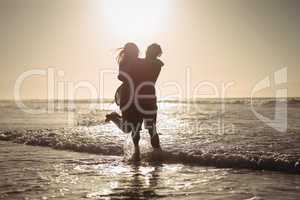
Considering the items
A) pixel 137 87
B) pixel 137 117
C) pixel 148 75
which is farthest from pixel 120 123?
pixel 148 75

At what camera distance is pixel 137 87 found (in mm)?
9648

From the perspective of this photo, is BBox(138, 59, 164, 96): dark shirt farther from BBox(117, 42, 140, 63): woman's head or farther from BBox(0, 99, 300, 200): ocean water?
BBox(0, 99, 300, 200): ocean water

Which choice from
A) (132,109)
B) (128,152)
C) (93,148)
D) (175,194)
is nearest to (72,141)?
(93,148)

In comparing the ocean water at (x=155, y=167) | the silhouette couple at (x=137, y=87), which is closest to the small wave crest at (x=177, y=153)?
the ocean water at (x=155, y=167)

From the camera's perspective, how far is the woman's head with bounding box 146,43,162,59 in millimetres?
9688

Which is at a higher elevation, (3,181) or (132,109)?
(132,109)

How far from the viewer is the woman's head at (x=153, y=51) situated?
9.69m

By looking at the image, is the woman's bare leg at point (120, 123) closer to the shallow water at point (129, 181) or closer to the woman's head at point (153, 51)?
the shallow water at point (129, 181)

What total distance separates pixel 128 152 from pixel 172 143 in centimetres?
139

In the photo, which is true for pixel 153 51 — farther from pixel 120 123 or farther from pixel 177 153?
pixel 177 153

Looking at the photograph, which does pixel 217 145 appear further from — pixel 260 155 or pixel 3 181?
pixel 3 181

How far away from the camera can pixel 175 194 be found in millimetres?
6148

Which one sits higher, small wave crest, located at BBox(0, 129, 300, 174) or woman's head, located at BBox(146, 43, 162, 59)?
woman's head, located at BBox(146, 43, 162, 59)

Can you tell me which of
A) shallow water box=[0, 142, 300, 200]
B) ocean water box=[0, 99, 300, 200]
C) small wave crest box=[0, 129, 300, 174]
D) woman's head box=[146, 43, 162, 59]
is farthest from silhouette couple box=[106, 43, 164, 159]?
shallow water box=[0, 142, 300, 200]
